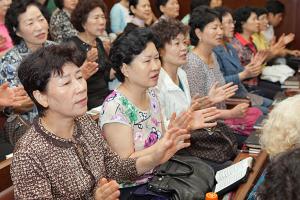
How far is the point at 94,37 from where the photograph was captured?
3.34 meters

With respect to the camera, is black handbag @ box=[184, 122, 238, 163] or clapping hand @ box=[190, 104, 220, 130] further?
black handbag @ box=[184, 122, 238, 163]

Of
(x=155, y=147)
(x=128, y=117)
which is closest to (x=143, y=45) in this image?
(x=128, y=117)

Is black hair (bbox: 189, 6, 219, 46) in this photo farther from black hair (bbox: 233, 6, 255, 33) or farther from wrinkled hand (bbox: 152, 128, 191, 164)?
wrinkled hand (bbox: 152, 128, 191, 164)

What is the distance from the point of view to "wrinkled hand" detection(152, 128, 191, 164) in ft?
6.01

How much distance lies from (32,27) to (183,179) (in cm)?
145

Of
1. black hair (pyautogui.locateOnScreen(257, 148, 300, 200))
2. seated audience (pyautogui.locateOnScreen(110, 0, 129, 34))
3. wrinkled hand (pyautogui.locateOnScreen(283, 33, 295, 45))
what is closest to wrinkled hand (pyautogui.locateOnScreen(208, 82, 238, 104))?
black hair (pyautogui.locateOnScreen(257, 148, 300, 200))

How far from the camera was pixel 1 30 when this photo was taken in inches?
128

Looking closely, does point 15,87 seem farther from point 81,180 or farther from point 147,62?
point 81,180

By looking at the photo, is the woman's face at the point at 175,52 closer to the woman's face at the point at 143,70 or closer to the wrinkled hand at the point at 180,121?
the woman's face at the point at 143,70

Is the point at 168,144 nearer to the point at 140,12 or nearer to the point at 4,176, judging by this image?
the point at 4,176

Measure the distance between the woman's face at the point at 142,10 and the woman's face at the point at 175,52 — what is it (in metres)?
1.87

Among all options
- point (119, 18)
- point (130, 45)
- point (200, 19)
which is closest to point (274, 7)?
point (119, 18)

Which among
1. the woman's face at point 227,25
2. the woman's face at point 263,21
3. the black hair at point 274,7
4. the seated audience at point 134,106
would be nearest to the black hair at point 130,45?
the seated audience at point 134,106

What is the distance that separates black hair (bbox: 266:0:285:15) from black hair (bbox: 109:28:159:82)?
A: 342 cm
